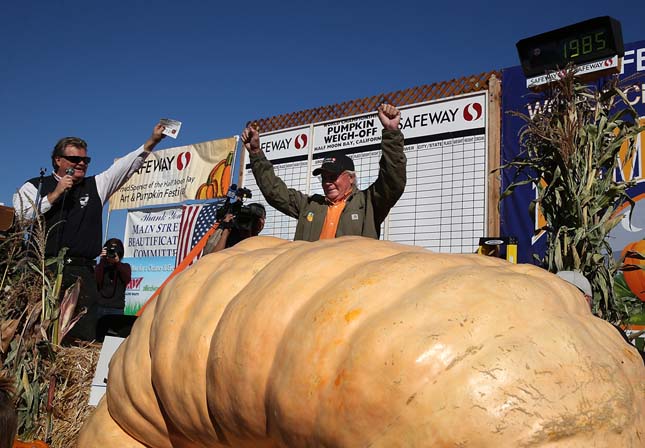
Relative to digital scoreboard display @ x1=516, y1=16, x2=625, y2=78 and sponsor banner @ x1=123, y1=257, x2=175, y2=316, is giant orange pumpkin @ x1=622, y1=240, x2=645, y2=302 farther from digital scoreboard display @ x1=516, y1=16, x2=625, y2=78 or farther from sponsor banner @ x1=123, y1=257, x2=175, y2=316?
sponsor banner @ x1=123, y1=257, x2=175, y2=316

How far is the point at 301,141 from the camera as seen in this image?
9.19 m

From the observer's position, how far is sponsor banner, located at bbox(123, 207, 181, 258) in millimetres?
10766

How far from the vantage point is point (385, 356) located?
0.99 metres

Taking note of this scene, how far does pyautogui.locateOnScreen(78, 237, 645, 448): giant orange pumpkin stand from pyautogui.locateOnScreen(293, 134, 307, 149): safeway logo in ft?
25.6

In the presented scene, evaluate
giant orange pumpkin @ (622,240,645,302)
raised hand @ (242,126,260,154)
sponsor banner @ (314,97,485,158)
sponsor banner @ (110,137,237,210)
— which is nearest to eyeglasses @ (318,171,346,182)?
raised hand @ (242,126,260,154)

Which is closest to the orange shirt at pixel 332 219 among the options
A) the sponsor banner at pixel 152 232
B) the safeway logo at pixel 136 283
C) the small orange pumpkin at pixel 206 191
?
the small orange pumpkin at pixel 206 191

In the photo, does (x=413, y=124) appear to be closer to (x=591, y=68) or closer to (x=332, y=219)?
(x=591, y=68)

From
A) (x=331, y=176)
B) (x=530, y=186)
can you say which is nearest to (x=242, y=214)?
(x=331, y=176)

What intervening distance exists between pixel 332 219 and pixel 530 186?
13.6ft

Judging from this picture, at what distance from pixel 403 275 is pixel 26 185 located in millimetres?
3225

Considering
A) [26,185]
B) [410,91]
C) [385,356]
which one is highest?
[410,91]

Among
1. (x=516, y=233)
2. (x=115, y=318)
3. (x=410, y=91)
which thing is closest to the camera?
(x=115, y=318)

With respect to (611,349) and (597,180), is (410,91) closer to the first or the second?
(597,180)

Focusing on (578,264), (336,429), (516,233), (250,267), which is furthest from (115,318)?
(516,233)
